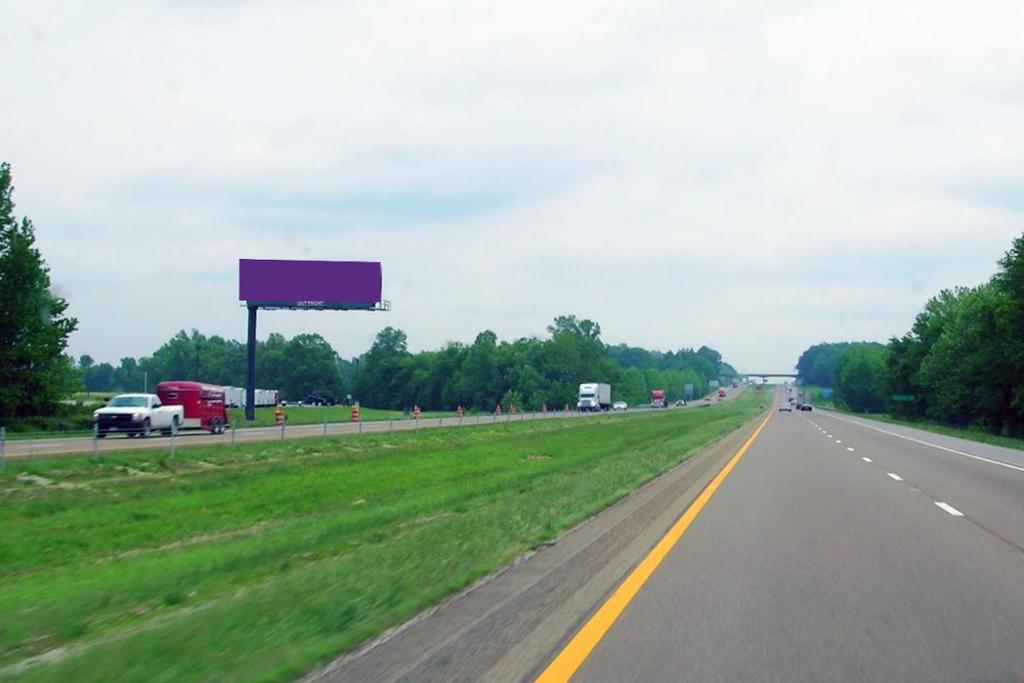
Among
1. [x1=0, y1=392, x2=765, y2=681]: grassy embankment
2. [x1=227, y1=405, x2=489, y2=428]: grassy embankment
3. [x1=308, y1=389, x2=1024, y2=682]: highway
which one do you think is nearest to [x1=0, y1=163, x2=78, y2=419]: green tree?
[x1=227, y1=405, x2=489, y2=428]: grassy embankment

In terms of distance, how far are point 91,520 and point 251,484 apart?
7136mm

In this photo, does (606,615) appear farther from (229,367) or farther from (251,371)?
(229,367)

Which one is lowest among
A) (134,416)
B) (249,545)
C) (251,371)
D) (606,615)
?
(249,545)

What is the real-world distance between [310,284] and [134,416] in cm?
3563

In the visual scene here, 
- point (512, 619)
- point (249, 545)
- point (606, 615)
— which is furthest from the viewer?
point (249, 545)

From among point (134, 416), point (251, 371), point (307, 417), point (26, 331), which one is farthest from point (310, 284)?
point (134, 416)

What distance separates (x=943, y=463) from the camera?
33.8 meters

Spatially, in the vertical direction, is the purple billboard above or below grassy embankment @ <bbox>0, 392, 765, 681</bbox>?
above

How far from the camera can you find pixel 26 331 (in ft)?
209

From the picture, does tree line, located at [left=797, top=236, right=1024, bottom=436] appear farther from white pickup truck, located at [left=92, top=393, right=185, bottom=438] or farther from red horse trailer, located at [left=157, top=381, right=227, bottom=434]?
white pickup truck, located at [left=92, top=393, right=185, bottom=438]

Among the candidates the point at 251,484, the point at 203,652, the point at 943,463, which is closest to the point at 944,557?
the point at 203,652

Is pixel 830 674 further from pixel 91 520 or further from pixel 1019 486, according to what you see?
pixel 1019 486

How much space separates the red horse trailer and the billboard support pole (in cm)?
1693

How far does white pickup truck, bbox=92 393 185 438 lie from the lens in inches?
1778
